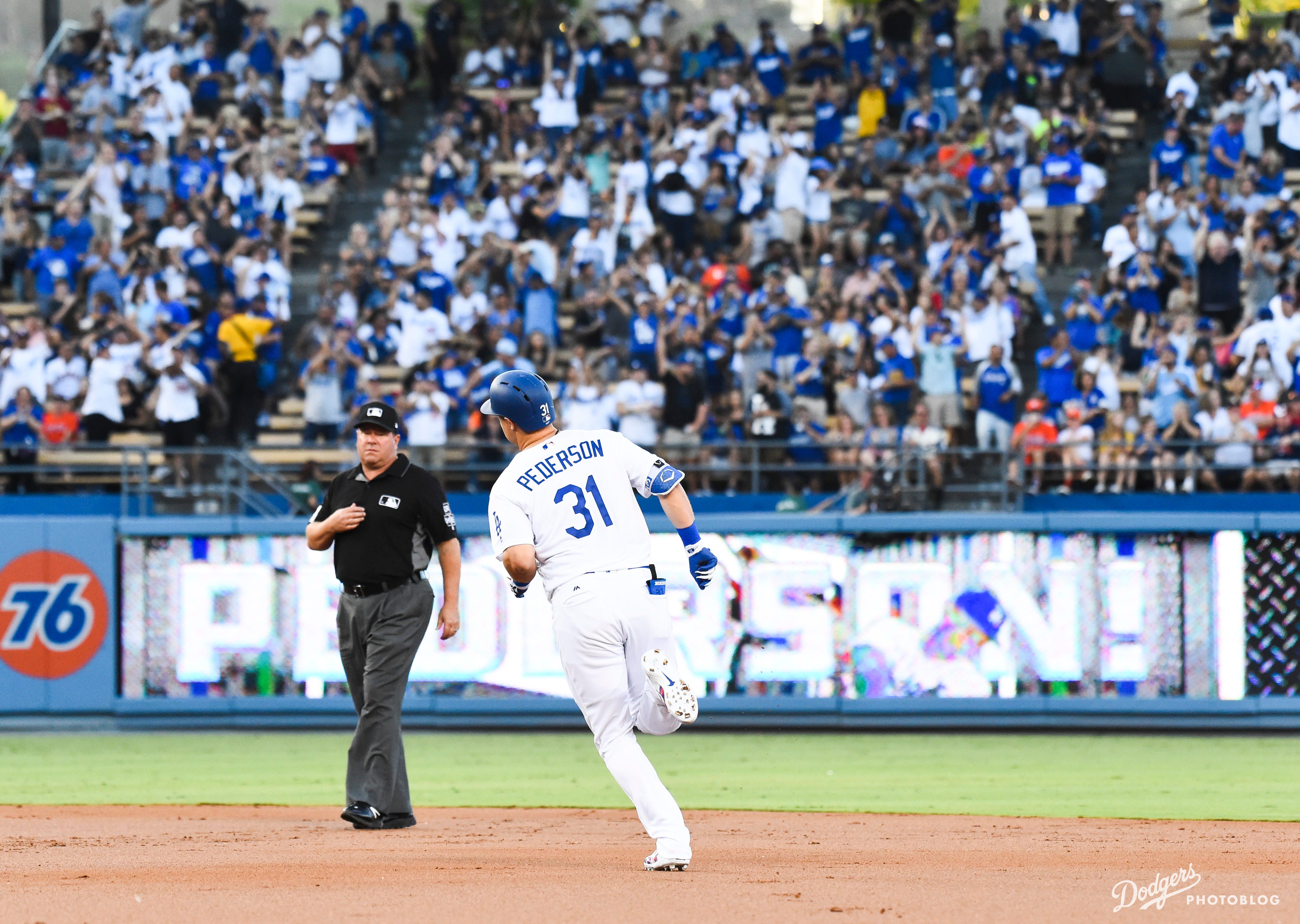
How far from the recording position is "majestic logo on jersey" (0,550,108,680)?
15.6 m

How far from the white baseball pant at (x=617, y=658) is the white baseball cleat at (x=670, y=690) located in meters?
0.06

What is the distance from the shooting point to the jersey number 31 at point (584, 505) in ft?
23.9

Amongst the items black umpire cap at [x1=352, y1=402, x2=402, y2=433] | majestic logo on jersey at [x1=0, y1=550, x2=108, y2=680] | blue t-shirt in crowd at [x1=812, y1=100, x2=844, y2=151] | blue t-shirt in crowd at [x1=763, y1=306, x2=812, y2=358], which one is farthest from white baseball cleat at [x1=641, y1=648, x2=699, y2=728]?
blue t-shirt in crowd at [x1=812, y1=100, x2=844, y2=151]

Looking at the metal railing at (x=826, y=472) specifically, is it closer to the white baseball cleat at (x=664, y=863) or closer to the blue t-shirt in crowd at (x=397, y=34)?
the white baseball cleat at (x=664, y=863)

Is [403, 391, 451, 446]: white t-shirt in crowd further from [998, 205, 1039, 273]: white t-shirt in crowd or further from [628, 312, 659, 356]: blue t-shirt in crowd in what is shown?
[998, 205, 1039, 273]: white t-shirt in crowd

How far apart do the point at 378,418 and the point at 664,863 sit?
3.18m

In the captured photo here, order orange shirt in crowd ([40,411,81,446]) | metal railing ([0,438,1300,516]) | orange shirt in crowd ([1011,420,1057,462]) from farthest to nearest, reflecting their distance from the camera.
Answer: orange shirt in crowd ([40,411,81,446]) < orange shirt in crowd ([1011,420,1057,462]) < metal railing ([0,438,1300,516])

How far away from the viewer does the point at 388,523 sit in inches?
363

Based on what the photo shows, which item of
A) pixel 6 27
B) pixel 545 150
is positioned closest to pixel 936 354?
pixel 545 150

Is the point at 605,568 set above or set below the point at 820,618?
above

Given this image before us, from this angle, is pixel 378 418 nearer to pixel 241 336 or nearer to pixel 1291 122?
pixel 241 336

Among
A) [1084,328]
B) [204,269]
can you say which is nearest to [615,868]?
[1084,328]

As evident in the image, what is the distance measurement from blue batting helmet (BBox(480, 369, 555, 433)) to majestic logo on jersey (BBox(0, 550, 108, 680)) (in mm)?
9373

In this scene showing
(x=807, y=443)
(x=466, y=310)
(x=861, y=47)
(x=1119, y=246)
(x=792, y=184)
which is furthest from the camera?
(x=861, y=47)
